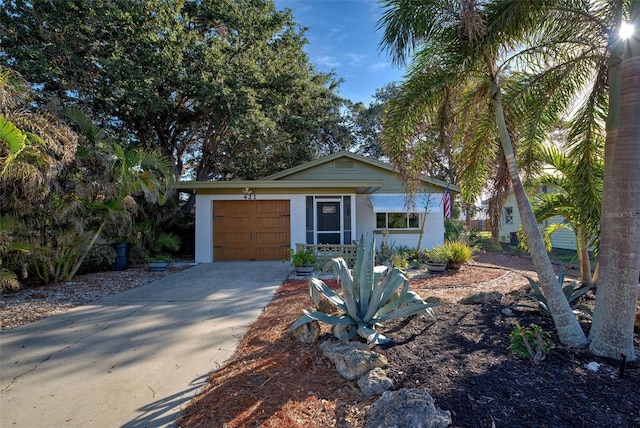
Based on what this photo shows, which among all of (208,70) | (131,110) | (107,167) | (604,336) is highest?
(208,70)

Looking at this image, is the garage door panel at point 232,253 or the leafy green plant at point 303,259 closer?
the leafy green plant at point 303,259

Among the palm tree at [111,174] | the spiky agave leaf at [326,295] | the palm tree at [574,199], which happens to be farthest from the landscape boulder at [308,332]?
the palm tree at [111,174]

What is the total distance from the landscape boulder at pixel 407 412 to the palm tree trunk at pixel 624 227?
73.0 inches

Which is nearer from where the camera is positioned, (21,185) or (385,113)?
(385,113)

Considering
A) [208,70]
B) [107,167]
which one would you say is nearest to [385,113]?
[107,167]

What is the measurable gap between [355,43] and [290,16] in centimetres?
740

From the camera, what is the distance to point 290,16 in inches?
574

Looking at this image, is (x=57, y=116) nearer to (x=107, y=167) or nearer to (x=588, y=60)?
(x=107, y=167)

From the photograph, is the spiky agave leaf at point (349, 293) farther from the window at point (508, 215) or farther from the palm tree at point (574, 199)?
the window at point (508, 215)

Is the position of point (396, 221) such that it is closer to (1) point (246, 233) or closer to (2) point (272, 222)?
(2) point (272, 222)

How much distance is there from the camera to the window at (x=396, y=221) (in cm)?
1323

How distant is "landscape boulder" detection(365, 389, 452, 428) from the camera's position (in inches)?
75.4

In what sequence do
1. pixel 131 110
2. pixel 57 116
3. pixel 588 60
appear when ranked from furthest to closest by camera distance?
1. pixel 131 110
2. pixel 57 116
3. pixel 588 60

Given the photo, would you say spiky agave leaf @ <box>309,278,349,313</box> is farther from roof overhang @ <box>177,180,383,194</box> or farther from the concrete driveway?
roof overhang @ <box>177,180,383,194</box>
